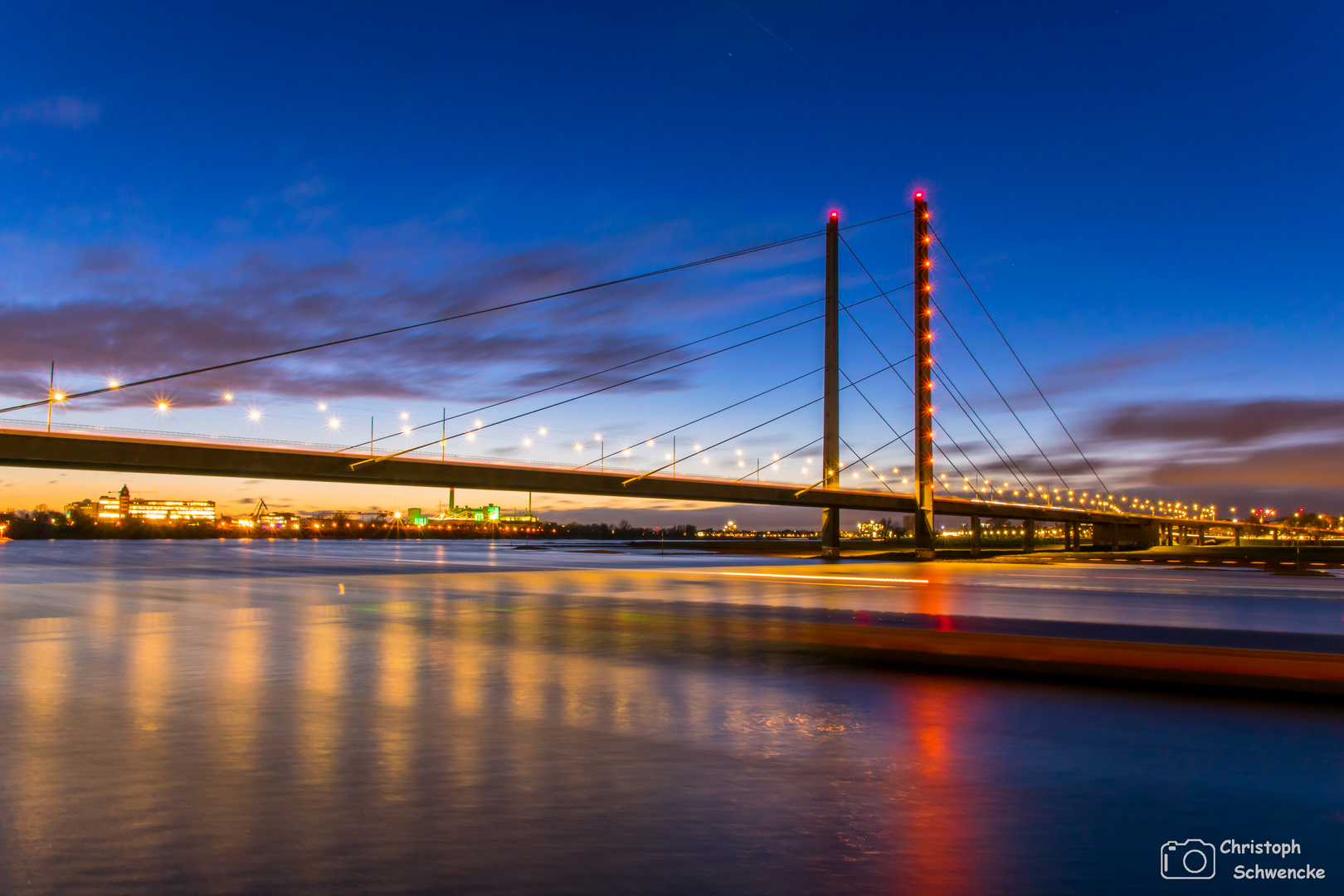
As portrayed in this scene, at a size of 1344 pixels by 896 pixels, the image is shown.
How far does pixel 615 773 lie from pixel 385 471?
147 feet

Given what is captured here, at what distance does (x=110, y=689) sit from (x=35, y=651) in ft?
15.7

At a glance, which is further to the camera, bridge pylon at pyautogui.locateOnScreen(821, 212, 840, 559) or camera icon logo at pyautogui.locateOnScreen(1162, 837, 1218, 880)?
bridge pylon at pyautogui.locateOnScreen(821, 212, 840, 559)

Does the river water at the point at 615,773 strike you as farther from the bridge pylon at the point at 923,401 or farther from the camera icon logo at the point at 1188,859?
the bridge pylon at the point at 923,401

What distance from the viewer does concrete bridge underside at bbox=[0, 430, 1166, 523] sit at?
40688mm

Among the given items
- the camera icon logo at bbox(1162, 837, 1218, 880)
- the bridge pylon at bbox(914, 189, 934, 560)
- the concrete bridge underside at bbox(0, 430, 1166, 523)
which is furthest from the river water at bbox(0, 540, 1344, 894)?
the bridge pylon at bbox(914, 189, 934, 560)

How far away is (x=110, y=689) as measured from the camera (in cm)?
1050

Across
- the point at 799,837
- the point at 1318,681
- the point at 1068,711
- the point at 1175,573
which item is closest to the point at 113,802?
the point at 799,837

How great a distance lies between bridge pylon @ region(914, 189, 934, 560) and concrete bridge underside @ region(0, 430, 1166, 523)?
4.28 feet

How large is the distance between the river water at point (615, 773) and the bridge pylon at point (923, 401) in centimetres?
5393

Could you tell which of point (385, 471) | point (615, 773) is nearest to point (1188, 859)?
point (615, 773)

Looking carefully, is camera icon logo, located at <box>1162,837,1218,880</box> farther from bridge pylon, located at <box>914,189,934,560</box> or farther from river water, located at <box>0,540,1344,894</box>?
bridge pylon, located at <box>914,189,934,560</box>

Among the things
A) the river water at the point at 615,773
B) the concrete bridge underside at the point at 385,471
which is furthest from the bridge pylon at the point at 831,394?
the river water at the point at 615,773

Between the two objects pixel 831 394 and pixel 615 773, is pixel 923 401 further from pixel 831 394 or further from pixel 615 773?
pixel 615 773

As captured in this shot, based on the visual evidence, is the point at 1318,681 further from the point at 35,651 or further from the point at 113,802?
the point at 35,651
